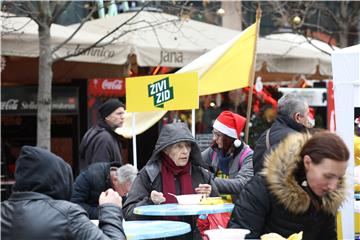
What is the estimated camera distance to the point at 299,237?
3467 mm

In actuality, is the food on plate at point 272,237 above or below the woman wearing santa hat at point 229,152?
below

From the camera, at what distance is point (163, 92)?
7.82m

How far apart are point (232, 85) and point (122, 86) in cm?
503

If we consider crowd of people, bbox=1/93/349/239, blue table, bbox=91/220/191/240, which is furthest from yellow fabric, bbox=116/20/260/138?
crowd of people, bbox=1/93/349/239

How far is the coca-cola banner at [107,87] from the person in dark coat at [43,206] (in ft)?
32.4

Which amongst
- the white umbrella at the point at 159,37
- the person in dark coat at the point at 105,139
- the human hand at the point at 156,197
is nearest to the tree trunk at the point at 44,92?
the white umbrella at the point at 159,37

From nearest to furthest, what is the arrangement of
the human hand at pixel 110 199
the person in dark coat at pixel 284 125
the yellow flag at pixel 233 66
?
the human hand at pixel 110 199
the person in dark coat at pixel 284 125
the yellow flag at pixel 233 66

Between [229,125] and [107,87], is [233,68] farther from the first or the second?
[107,87]

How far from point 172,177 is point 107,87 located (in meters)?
7.99

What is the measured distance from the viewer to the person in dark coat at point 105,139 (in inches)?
311

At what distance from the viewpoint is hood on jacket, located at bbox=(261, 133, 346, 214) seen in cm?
353

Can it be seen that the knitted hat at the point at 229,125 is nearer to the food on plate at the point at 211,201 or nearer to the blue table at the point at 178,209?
the food on plate at the point at 211,201

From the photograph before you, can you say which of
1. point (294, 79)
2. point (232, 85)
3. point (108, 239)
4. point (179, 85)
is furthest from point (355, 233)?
point (294, 79)

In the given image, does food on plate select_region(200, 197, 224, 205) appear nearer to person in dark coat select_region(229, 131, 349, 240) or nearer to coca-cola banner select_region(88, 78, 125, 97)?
person in dark coat select_region(229, 131, 349, 240)
